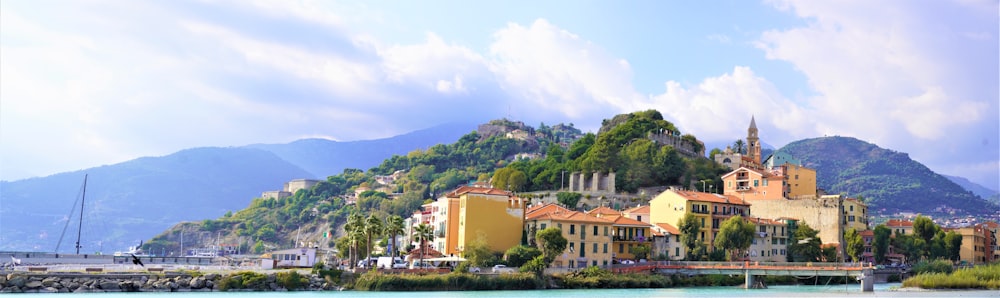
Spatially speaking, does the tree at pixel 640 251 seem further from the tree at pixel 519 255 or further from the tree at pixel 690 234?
the tree at pixel 519 255

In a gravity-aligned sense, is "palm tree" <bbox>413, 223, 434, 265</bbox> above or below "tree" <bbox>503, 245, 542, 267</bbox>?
above

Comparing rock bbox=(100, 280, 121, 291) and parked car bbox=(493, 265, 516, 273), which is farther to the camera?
parked car bbox=(493, 265, 516, 273)

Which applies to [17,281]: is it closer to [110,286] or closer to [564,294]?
[110,286]

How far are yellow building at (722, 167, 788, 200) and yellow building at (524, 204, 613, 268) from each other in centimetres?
2596

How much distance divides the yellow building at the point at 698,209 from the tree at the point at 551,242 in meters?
14.2

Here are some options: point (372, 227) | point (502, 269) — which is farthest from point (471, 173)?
point (502, 269)

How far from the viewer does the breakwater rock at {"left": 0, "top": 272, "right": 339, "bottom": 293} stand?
152 feet

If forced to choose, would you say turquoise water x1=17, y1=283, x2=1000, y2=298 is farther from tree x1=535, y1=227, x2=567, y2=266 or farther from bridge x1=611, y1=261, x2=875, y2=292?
tree x1=535, y1=227, x2=567, y2=266

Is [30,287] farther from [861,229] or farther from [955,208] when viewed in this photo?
[955,208]

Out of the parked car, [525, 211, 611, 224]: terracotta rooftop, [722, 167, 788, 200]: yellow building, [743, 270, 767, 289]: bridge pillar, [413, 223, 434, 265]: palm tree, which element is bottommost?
[743, 270, 767, 289]: bridge pillar

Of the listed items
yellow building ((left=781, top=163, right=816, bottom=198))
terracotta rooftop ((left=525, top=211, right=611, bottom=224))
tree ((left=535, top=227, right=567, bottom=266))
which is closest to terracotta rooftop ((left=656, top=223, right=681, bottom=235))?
terracotta rooftop ((left=525, top=211, right=611, bottom=224))

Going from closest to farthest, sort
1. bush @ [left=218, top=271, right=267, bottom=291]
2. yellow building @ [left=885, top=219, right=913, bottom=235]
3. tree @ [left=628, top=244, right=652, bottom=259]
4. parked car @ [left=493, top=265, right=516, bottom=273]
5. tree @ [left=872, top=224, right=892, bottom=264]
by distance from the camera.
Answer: bush @ [left=218, top=271, right=267, bottom=291] → parked car @ [left=493, top=265, right=516, bottom=273] → tree @ [left=628, top=244, right=652, bottom=259] → tree @ [left=872, top=224, right=892, bottom=264] → yellow building @ [left=885, top=219, right=913, bottom=235]

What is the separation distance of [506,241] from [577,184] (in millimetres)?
35213

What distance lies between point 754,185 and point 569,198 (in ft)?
54.3
